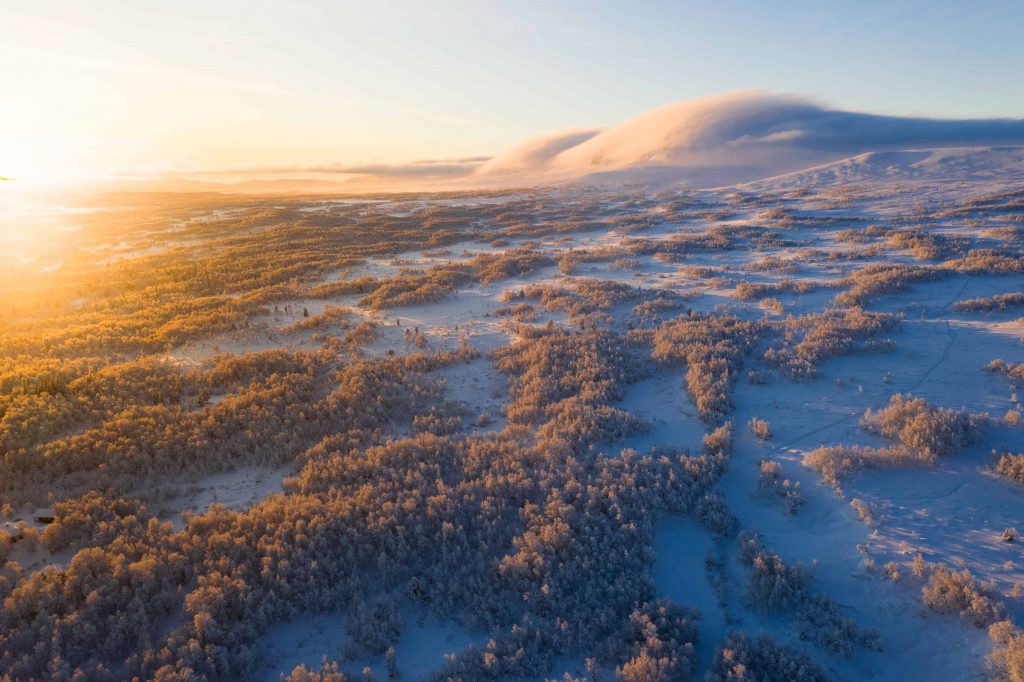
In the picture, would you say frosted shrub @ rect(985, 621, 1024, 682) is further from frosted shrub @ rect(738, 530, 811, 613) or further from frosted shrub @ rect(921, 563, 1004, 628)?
frosted shrub @ rect(738, 530, 811, 613)

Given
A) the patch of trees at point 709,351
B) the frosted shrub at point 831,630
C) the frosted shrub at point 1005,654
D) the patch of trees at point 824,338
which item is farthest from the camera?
the patch of trees at point 824,338

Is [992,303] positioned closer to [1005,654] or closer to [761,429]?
[761,429]

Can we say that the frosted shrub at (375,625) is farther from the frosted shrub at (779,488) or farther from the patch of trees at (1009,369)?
the patch of trees at (1009,369)

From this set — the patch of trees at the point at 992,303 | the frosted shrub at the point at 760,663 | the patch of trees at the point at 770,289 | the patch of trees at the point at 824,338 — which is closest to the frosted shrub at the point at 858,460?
the patch of trees at the point at 824,338

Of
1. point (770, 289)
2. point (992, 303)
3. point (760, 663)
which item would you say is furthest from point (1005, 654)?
point (770, 289)

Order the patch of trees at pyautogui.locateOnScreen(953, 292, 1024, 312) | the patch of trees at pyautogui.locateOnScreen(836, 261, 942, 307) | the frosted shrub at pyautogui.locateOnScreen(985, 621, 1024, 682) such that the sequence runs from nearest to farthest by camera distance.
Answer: the frosted shrub at pyautogui.locateOnScreen(985, 621, 1024, 682)
the patch of trees at pyautogui.locateOnScreen(953, 292, 1024, 312)
the patch of trees at pyautogui.locateOnScreen(836, 261, 942, 307)

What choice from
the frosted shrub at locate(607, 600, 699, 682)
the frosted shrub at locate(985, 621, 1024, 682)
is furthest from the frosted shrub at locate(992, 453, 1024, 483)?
the frosted shrub at locate(607, 600, 699, 682)

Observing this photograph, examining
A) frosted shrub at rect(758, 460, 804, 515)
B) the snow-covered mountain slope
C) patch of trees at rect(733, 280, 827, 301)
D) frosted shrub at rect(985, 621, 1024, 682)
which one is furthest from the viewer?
the snow-covered mountain slope

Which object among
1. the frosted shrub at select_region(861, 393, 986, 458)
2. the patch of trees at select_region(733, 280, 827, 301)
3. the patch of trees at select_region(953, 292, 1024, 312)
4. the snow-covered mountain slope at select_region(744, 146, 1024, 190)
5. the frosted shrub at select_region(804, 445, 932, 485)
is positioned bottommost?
the frosted shrub at select_region(804, 445, 932, 485)

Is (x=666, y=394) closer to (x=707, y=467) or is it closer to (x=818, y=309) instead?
(x=707, y=467)

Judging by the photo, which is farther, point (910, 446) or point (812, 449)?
point (812, 449)

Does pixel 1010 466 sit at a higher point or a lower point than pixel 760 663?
higher
